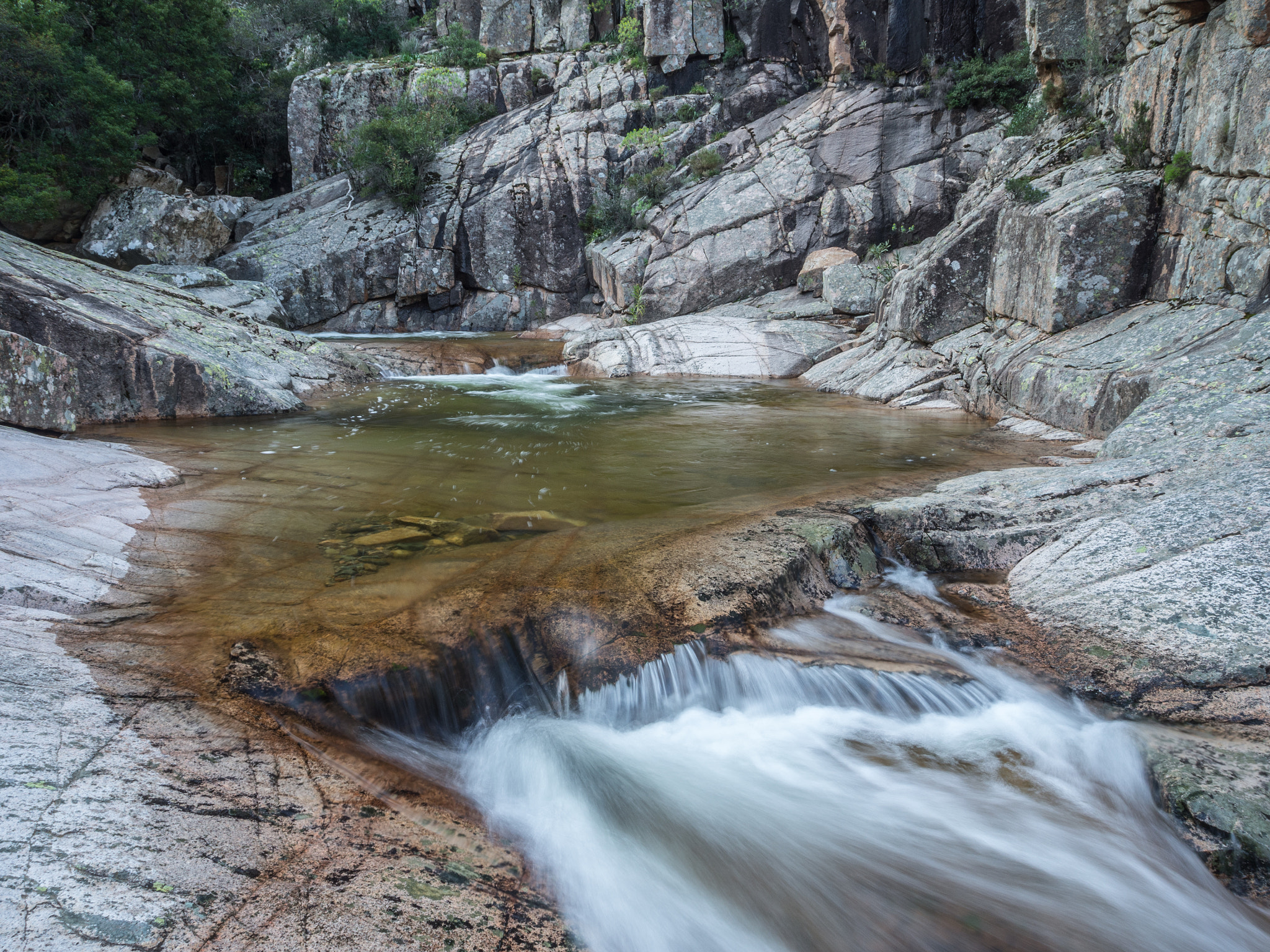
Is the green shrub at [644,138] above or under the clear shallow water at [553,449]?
above

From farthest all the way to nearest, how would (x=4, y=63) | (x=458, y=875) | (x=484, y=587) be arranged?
(x=4, y=63), (x=484, y=587), (x=458, y=875)

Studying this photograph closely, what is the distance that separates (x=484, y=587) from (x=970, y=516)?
3304 mm

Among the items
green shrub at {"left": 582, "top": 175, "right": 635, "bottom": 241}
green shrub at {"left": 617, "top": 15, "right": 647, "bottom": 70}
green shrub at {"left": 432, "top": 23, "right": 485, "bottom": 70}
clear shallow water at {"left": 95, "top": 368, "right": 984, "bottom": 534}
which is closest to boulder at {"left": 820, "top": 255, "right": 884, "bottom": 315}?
clear shallow water at {"left": 95, "top": 368, "right": 984, "bottom": 534}

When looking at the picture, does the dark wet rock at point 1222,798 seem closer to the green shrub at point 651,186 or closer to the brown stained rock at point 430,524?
the brown stained rock at point 430,524

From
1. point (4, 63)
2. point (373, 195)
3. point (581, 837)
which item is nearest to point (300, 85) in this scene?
point (373, 195)

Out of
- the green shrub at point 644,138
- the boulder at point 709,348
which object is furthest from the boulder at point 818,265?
the green shrub at point 644,138

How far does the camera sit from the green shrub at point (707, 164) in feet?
63.1

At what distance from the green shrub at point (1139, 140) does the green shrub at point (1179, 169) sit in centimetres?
65

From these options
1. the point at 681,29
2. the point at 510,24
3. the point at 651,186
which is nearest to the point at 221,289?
the point at 651,186

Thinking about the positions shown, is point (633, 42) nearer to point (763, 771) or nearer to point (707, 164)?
point (707, 164)

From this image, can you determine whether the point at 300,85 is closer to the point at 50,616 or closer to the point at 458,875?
the point at 50,616

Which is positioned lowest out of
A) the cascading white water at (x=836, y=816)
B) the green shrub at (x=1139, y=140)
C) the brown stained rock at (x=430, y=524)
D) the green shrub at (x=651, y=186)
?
the cascading white water at (x=836, y=816)

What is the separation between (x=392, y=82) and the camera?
25.7 m

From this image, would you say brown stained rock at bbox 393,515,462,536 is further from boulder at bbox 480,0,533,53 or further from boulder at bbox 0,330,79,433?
boulder at bbox 480,0,533,53
